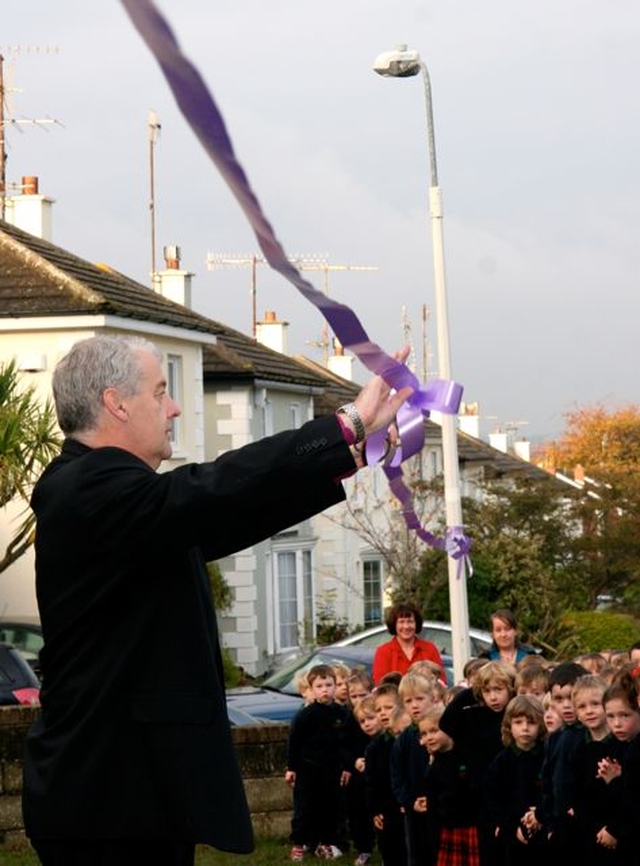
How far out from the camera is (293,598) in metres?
41.0

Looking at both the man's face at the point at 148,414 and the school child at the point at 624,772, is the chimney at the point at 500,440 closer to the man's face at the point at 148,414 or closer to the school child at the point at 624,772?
the school child at the point at 624,772

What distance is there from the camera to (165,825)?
13.6ft

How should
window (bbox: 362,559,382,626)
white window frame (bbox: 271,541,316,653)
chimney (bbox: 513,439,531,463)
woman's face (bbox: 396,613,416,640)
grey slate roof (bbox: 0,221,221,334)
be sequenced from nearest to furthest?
woman's face (bbox: 396,613,416,640) → grey slate roof (bbox: 0,221,221,334) → white window frame (bbox: 271,541,316,653) → window (bbox: 362,559,382,626) → chimney (bbox: 513,439,531,463)

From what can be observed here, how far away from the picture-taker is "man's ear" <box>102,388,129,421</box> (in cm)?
436

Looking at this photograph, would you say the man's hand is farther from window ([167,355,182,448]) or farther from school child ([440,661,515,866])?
window ([167,355,182,448])

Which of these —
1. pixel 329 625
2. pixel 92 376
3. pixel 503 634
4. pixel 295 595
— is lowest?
pixel 329 625

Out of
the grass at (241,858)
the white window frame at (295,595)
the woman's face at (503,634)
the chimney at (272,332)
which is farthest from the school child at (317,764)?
the chimney at (272,332)

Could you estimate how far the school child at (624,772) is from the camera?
8.94m

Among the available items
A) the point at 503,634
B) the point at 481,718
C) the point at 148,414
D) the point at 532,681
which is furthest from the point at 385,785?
the point at 148,414

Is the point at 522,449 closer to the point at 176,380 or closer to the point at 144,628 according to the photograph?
the point at 176,380

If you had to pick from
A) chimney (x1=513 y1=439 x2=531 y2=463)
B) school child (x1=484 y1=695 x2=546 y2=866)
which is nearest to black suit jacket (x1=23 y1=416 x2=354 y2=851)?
school child (x1=484 y1=695 x2=546 y2=866)

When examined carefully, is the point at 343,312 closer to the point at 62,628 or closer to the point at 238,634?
the point at 62,628

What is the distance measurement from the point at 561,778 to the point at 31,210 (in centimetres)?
2626

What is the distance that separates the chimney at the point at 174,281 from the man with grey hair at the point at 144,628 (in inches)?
1443
